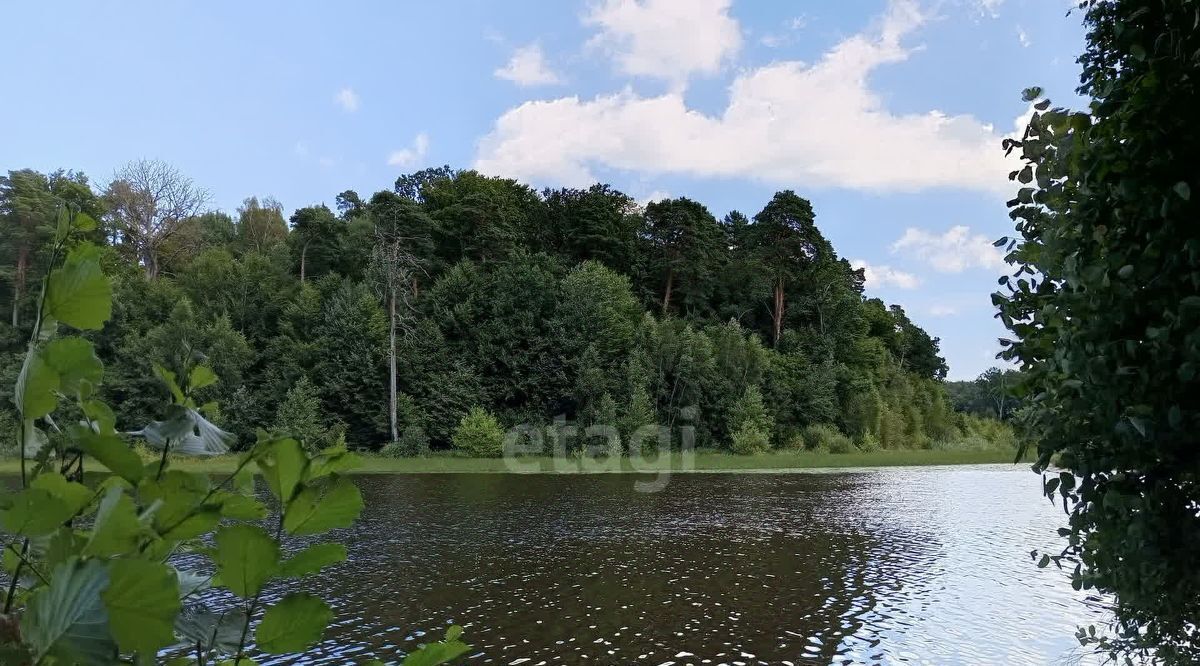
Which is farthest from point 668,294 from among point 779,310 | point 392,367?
point 392,367

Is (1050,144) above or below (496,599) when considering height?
above

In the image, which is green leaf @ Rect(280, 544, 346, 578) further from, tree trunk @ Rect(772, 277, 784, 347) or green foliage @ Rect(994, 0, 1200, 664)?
tree trunk @ Rect(772, 277, 784, 347)

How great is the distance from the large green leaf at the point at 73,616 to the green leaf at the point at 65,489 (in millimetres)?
130

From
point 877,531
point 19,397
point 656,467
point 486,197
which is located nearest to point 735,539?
point 877,531

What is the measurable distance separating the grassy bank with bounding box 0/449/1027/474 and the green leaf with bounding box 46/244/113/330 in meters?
24.5

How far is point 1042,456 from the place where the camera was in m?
2.16

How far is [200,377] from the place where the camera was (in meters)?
A: 0.71

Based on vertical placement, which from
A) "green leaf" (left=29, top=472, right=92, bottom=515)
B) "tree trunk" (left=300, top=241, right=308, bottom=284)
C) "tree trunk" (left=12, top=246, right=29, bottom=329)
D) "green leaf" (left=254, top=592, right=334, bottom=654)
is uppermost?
"tree trunk" (left=300, top=241, right=308, bottom=284)

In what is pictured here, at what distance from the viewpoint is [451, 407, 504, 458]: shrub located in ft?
95.8

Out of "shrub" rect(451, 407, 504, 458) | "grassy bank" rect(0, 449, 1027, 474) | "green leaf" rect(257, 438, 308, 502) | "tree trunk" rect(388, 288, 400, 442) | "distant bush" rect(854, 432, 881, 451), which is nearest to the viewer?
"green leaf" rect(257, 438, 308, 502)

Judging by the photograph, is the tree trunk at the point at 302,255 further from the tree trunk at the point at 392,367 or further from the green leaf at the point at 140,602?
the green leaf at the point at 140,602

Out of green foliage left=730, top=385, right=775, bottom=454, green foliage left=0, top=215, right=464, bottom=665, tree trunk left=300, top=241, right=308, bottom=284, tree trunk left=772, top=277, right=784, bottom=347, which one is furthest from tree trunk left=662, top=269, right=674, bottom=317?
green foliage left=0, top=215, right=464, bottom=665

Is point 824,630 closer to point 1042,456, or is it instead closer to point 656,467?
point 1042,456

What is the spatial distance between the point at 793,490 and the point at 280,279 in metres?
30.7
